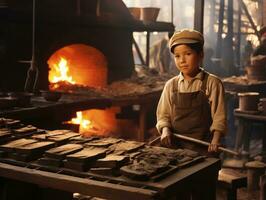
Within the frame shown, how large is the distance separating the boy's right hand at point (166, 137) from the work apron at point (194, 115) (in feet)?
0.43

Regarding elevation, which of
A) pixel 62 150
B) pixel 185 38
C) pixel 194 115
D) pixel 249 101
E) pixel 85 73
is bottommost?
pixel 249 101

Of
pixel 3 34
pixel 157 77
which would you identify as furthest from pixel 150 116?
pixel 3 34

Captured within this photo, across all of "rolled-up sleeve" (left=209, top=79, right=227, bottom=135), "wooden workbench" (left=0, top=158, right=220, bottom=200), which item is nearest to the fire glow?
"rolled-up sleeve" (left=209, top=79, right=227, bottom=135)

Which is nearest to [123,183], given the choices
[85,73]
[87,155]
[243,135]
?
[87,155]

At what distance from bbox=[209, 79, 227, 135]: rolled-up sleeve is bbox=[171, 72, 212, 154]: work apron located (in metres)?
0.07

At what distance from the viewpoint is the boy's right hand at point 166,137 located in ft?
14.6

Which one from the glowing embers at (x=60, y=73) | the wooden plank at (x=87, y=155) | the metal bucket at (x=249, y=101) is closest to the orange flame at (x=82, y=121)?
the glowing embers at (x=60, y=73)

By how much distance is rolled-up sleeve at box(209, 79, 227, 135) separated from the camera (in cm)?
443

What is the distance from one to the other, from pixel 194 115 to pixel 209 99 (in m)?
0.22

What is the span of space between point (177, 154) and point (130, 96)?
20.5ft

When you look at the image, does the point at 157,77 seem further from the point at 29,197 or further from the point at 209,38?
the point at 209,38

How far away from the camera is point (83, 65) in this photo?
38.1 ft

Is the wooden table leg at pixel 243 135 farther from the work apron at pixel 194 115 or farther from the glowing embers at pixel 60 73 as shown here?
the work apron at pixel 194 115

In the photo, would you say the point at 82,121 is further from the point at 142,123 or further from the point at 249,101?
the point at 249,101
